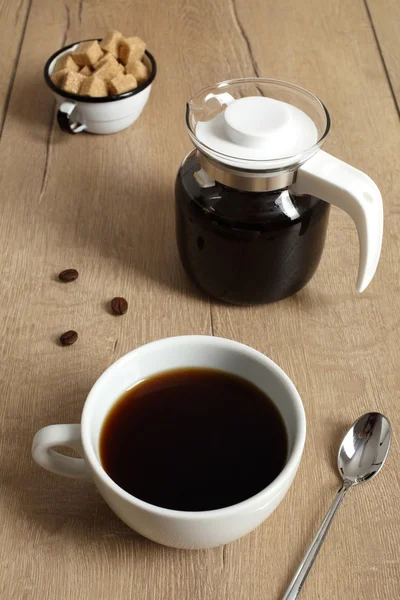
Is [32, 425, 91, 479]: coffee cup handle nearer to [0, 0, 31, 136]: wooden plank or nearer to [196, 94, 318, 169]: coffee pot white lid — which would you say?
[196, 94, 318, 169]: coffee pot white lid

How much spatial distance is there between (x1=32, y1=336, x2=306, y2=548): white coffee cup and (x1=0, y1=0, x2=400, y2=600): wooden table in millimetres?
76

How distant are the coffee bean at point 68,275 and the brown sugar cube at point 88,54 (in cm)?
40

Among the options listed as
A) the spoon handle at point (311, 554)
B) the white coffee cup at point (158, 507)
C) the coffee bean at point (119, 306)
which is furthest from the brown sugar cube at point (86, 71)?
the spoon handle at point (311, 554)

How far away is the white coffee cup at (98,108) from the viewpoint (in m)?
1.15

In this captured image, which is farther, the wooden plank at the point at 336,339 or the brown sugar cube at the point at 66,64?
the brown sugar cube at the point at 66,64

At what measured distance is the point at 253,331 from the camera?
3.02ft

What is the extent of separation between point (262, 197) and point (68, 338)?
11.3 inches

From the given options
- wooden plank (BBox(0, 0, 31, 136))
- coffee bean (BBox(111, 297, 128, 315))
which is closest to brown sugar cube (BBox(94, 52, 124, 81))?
wooden plank (BBox(0, 0, 31, 136))

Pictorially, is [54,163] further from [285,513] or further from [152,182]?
[285,513]

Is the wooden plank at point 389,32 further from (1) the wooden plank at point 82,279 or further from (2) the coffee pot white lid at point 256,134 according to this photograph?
(2) the coffee pot white lid at point 256,134

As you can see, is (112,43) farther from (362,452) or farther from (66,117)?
(362,452)

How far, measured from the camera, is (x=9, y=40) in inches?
55.7

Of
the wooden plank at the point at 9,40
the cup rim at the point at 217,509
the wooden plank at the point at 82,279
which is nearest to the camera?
the cup rim at the point at 217,509

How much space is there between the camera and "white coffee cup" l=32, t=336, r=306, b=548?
2.01 ft
